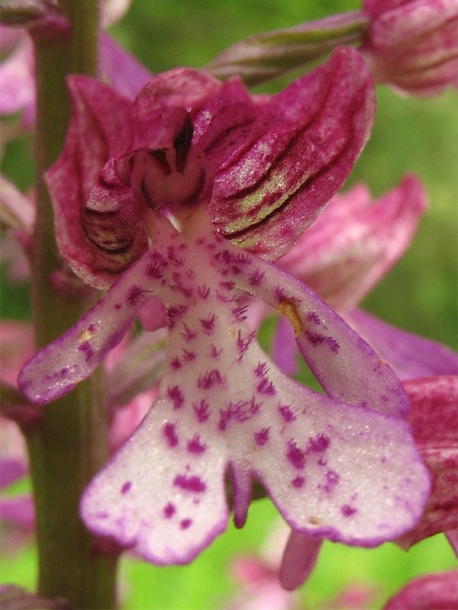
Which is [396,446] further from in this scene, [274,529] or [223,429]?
[274,529]

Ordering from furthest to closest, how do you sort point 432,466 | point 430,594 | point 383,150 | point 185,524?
point 383,150 < point 430,594 < point 432,466 < point 185,524

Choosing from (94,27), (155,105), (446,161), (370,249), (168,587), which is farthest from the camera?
(446,161)

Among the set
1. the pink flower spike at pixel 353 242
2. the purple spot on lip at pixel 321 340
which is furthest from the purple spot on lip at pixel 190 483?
the pink flower spike at pixel 353 242

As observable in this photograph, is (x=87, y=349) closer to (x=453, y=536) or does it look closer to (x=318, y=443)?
(x=318, y=443)

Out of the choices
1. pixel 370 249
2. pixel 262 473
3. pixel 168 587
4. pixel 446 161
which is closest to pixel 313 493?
pixel 262 473

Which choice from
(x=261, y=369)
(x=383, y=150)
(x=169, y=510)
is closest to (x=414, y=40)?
(x=261, y=369)

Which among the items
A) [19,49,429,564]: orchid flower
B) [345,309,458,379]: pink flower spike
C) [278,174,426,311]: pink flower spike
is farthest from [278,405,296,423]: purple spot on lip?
[278,174,426,311]: pink flower spike
